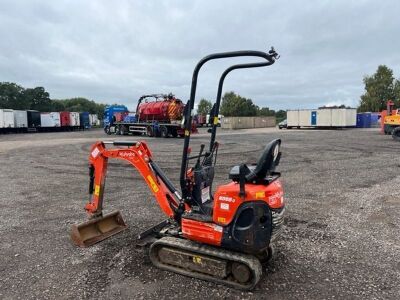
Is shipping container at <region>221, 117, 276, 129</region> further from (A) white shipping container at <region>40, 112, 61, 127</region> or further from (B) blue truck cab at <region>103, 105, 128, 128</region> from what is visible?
(A) white shipping container at <region>40, 112, 61, 127</region>

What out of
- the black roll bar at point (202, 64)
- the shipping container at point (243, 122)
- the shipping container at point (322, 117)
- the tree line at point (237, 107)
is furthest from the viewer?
the tree line at point (237, 107)

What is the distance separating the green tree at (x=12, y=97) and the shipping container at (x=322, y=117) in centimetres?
6668

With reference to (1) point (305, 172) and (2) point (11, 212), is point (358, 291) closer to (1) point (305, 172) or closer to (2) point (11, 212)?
(2) point (11, 212)

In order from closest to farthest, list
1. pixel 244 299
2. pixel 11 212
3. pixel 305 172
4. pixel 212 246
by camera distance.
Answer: pixel 244 299 → pixel 212 246 → pixel 11 212 → pixel 305 172

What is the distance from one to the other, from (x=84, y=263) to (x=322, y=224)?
13.7 feet

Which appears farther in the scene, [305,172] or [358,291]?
[305,172]

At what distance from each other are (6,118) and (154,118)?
21843mm

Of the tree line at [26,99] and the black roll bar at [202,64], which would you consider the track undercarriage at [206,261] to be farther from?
the tree line at [26,99]

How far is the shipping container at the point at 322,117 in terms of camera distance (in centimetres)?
4851

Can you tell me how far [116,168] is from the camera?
13445 mm

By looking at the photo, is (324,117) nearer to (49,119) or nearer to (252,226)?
(49,119)

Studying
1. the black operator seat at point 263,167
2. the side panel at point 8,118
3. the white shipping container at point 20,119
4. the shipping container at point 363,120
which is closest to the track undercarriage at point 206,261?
the black operator seat at point 263,167

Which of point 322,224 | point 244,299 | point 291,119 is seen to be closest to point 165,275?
point 244,299

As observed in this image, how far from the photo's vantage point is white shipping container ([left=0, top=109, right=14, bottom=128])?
145 feet
